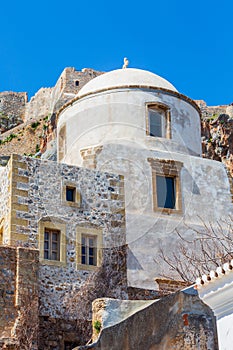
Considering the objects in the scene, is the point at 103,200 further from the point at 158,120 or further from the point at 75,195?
the point at 158,120

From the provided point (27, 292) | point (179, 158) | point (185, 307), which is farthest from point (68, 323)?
point (185, 307)

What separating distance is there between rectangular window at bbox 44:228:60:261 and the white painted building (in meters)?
2.41

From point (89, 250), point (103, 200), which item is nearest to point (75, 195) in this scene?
point (103, 200)

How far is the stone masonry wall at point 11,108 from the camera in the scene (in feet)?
212

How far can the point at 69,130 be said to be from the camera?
2914 cm

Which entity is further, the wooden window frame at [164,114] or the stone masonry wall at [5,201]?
the wooden window frame at [164,114]

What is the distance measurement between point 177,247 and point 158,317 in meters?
12.2

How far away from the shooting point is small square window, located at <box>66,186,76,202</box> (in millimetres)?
24641

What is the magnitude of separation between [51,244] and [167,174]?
537 centimetres

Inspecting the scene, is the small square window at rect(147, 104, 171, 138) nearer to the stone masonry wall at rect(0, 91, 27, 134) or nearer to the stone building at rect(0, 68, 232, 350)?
the stone building at rect(0, 68, 232, 350)

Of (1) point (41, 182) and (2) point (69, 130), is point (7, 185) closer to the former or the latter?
(1) point (41, 182)

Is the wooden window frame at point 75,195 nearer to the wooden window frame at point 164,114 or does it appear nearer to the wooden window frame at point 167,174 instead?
the wooden window frame at point 167,174

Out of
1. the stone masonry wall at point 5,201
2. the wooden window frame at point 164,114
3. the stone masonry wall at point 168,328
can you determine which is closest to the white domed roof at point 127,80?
the wooden window frame at point 164,114

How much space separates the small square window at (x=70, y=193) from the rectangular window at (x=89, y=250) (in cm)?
128
